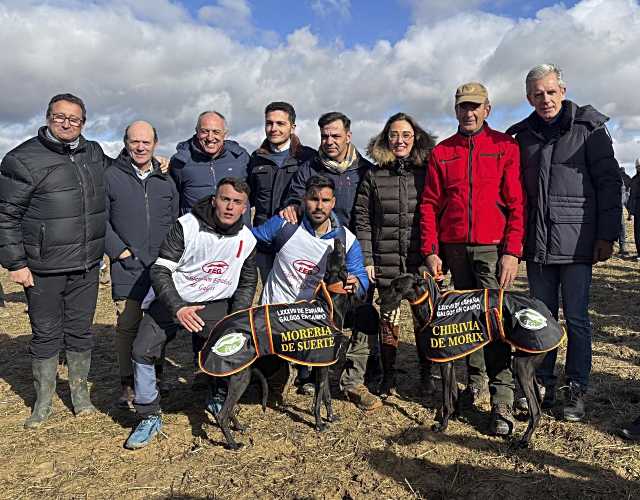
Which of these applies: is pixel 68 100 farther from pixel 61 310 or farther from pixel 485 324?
pixel 485 324

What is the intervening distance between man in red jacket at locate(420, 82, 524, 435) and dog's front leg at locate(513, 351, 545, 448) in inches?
8.0

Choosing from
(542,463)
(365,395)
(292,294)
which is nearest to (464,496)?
(542,463)

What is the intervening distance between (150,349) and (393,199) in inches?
96.3

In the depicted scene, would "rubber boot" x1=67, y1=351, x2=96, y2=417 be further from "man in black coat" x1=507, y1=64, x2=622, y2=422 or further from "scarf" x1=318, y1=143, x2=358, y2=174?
"man in black coat" x1=507, y1=64, x2=622, y2=422

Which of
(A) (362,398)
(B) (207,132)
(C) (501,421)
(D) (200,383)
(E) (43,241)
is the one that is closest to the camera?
(C) (501,421)

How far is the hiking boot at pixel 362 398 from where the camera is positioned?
4.64 m

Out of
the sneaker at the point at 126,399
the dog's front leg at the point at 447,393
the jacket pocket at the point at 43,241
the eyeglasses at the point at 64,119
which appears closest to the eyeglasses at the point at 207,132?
the eyeglasses at the point at 64,119

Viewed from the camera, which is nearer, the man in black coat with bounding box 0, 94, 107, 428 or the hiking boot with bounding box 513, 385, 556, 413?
the man in black coat with bounding box 0, 94, 107, 428

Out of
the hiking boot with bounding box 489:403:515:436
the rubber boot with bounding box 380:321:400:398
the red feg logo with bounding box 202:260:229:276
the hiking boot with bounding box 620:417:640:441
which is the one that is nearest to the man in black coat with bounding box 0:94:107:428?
the red feg logo with bounding box 202:260:229:276

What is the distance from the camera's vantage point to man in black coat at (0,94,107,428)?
405 centimetres

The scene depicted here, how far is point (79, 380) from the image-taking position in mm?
4688

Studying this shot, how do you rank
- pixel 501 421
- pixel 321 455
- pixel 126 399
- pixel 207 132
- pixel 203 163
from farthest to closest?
pixel 203 163 → pixel 207 132 → pixel 126 399 → pixel 501 421 → pixel 321 455

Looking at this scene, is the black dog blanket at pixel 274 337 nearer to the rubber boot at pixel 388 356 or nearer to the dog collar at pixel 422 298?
the dog collar at pixel 422 298

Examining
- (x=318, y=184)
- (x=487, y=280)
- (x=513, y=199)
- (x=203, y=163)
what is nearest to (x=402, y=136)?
(x=318, y=184)
